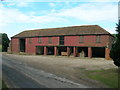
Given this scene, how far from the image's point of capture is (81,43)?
130ft

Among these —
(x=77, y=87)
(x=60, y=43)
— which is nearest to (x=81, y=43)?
(x=60, y=43)

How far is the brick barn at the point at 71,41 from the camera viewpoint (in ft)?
123

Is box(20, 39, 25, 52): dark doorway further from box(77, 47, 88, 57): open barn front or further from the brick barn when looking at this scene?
box(77, 47, 88, 57): open barn front

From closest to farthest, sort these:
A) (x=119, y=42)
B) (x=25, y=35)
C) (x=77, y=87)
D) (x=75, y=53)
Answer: (x=77, y=87)
(x=119, y=42)
(x=75, y=53)
(x=25, y=35)

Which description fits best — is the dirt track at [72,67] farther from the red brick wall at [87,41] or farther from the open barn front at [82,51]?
the open barn front at [82,51]

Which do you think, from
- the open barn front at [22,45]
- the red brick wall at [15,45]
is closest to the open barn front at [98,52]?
the open barn front at [22,45]

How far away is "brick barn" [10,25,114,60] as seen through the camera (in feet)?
123

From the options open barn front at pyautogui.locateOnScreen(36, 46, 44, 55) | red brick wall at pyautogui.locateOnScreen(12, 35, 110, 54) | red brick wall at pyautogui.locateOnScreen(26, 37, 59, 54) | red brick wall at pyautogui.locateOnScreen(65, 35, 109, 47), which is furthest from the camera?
open barn front at pyautogui.locateOnScreen(36, 46, 44, 55)

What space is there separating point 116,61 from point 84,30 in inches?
945

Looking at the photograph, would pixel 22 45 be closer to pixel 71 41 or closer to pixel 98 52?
pixel 71 41

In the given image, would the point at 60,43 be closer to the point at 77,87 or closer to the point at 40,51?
the point at 40,51

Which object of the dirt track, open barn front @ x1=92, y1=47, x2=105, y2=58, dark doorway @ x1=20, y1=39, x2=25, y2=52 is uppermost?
dark doorway @ x1=20, y1=39, x2=25, y2=52

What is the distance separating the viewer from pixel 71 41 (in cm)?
4147

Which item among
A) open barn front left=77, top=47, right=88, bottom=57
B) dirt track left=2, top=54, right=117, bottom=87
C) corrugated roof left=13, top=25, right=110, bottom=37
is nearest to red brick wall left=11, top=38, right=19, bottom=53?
corrugated roof left=13, top=25, right=110, bottom=37
